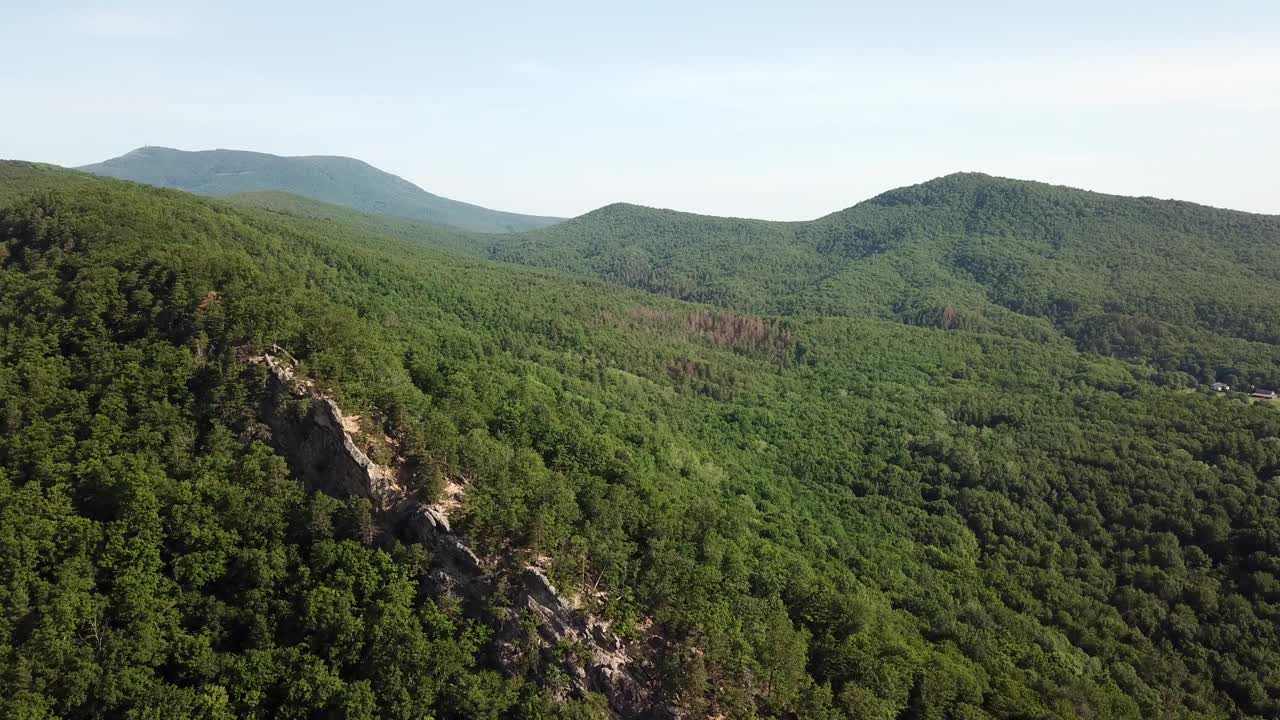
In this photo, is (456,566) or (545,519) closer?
(456,566)

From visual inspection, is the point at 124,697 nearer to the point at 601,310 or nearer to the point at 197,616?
the point at 197,616

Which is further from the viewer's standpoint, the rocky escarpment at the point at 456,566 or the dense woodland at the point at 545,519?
the rocky escarpment at the point at 456,566

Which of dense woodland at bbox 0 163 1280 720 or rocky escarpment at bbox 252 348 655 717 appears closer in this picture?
dense woodland at bbox 0 163 1280 720

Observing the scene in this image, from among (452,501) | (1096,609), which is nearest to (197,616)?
(452,501)

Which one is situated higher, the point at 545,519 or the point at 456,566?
the point at 545,519
